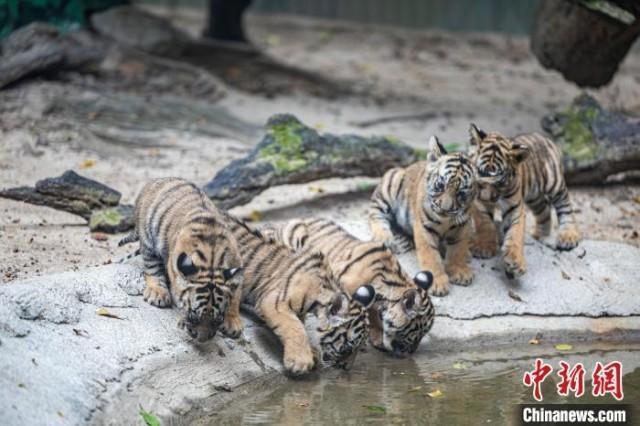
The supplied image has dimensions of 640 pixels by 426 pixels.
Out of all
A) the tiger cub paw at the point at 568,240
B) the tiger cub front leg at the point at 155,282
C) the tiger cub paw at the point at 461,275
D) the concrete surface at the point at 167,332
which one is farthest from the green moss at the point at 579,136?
the tiger cub front leg at the point at 155,282

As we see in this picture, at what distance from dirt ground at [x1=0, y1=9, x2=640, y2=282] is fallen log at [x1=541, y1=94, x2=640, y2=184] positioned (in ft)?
0.78

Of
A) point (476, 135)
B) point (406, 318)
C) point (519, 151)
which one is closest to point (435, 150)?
point (476, 135)

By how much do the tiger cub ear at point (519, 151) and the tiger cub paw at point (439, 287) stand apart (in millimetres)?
946

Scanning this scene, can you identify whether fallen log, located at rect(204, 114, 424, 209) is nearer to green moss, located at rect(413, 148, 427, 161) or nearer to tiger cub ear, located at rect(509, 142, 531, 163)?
green moss, located at rect(413, 148, 427, 161)

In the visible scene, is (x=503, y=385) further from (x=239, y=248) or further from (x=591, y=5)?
(x=591, y=5)

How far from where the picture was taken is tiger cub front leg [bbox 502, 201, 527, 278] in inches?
267

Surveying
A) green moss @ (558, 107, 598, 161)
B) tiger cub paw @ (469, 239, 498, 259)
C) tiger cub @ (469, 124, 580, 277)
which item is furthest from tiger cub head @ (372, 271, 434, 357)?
green moss @ (558, 107, 598, 161)

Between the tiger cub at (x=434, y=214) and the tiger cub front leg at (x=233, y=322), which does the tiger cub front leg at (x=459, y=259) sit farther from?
the tiger cub front leg at (x=233, y=322)

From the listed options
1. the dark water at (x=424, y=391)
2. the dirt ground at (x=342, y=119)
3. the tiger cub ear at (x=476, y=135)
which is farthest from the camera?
the dirt ground at (x=342, y=119)

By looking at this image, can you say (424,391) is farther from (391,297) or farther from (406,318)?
(391,297)

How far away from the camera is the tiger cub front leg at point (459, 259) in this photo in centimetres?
678

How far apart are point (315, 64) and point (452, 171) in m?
7.97

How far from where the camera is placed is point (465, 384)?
593 centimetres

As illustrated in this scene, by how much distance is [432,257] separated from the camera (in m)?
6.77
